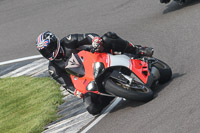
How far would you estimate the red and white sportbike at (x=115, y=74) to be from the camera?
7262 millimetres

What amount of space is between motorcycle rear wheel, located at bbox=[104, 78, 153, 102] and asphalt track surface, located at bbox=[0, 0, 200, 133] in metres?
0.17

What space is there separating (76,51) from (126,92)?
176 centimetres

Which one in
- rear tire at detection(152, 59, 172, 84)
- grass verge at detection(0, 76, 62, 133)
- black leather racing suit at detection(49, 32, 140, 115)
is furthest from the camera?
grass verge at detection(0, 76, 62, 133)

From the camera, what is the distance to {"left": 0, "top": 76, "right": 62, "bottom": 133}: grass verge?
29.7 ft

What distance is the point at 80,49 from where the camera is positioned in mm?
8492

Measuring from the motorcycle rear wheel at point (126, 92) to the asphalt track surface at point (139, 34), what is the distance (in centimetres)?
17

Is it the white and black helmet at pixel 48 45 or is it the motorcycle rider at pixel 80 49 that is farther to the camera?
Answer: the white and black helmet at pixel 48 45

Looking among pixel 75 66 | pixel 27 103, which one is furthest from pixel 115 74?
pixel 27 103

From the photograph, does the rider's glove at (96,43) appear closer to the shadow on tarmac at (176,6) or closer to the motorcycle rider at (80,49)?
the motorcycle rider at (80,49)

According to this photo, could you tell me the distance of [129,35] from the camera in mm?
11953

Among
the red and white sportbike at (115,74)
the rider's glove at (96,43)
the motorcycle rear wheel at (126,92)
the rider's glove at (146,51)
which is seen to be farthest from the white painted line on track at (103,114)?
the rider's glove at (96,43)

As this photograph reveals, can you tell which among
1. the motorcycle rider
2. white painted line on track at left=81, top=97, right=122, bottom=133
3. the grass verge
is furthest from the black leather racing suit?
the grass verge

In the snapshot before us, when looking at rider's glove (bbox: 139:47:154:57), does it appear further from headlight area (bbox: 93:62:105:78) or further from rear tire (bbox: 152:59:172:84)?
headlight area (bbox: 93:62:105:78)

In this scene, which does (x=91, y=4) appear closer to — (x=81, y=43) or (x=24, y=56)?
(x=24, y=56)
